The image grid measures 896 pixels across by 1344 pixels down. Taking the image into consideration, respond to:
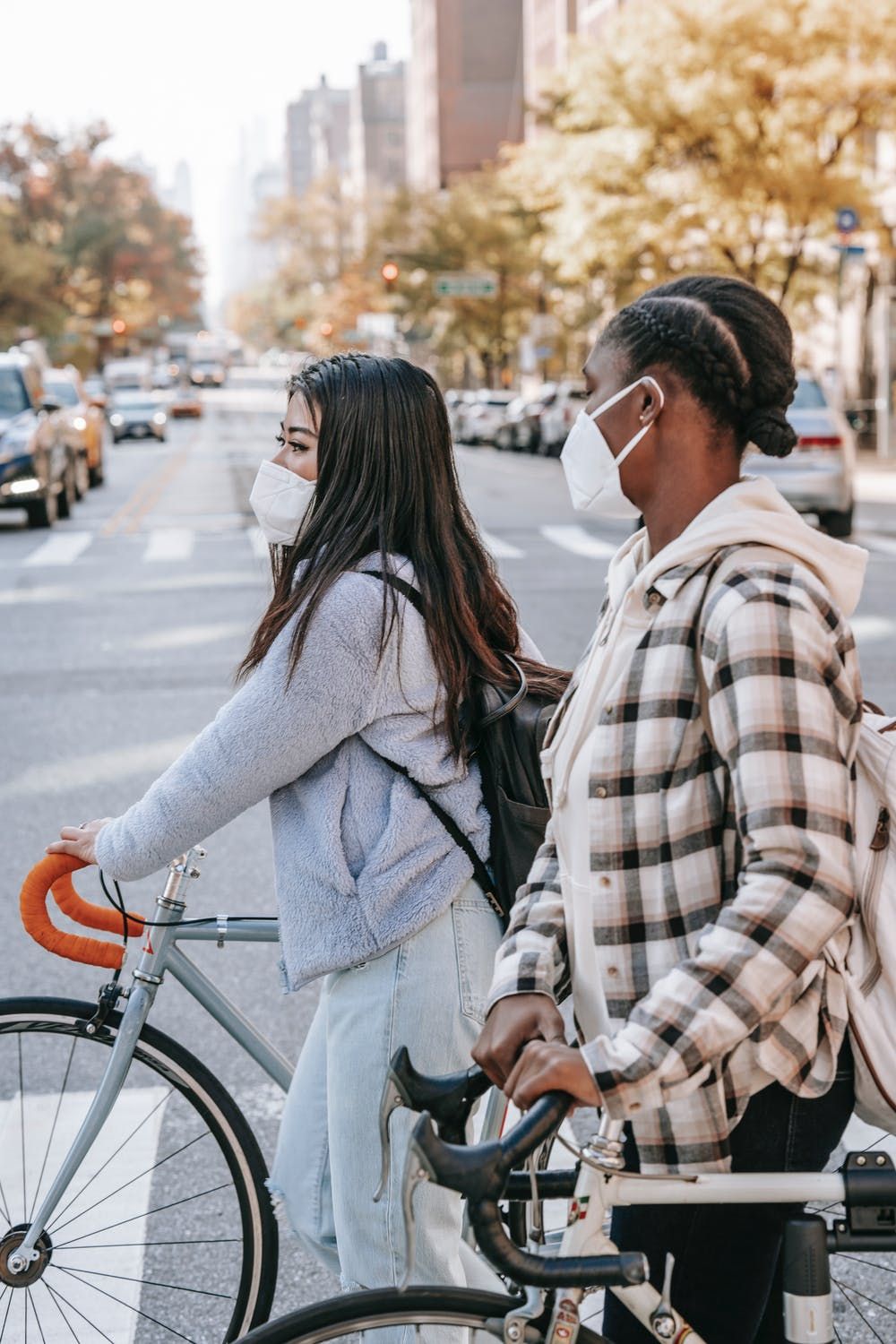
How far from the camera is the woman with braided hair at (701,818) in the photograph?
1851mm

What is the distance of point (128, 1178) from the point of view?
385 cm

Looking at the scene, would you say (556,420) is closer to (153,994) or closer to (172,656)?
(172,656)

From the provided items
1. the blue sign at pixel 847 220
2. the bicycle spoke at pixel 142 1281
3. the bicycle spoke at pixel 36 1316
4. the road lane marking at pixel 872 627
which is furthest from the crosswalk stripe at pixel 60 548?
the bicycle spoke at pixel 36 1316

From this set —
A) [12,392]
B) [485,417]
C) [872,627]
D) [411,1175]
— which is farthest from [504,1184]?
[485,417]

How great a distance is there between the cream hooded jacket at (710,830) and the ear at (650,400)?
0.13m

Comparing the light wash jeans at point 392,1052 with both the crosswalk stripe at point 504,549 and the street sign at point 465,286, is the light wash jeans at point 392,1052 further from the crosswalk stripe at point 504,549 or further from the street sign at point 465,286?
the street sign at point 465,286

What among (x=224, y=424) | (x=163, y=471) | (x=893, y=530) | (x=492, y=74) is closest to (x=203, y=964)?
(x=893, y=530)

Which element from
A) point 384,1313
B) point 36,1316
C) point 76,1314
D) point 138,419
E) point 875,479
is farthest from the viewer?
point 138,419

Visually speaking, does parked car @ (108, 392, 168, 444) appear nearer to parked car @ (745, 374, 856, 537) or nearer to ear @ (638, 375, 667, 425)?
parked car @ (745, 374, 856, 537)

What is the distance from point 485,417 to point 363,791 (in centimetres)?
4680

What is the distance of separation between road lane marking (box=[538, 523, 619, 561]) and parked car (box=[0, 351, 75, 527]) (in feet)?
19.7

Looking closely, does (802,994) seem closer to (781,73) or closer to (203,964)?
(203,964)

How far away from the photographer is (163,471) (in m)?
34.8

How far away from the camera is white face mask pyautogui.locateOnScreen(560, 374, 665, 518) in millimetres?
2078
